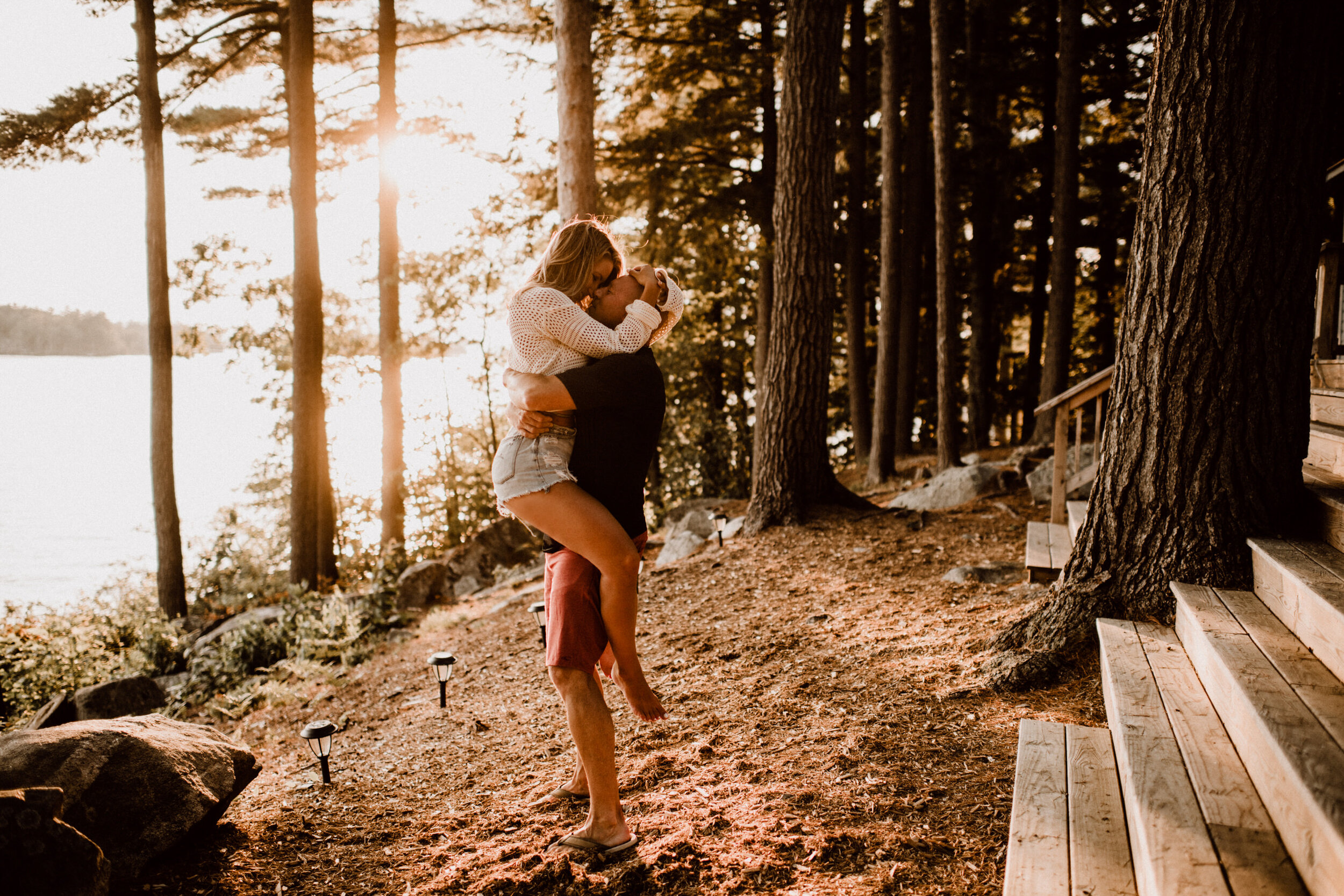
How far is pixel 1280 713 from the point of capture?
2.09m

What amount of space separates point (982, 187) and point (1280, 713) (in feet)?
47.0

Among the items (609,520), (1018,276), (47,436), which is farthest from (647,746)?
(47,436)

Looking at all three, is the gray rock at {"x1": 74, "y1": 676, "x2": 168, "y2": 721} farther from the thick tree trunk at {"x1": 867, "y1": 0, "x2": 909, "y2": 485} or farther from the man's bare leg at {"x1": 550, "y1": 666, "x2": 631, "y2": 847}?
the thick tree trunk at {"x1": 867, "y1": 0, "x2": 909, "y2": 485}

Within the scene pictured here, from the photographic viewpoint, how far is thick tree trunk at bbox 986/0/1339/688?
3.14 metres

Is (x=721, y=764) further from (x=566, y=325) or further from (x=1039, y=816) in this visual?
(x=566, y=325)

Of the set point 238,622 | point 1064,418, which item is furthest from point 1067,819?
point 238,622

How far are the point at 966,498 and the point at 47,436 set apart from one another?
39664mm

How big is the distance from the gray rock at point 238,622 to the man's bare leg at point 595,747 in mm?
8142

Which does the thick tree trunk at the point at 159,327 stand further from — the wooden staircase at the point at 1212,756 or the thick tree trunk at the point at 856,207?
the wooden staircase at the point at 1212,756

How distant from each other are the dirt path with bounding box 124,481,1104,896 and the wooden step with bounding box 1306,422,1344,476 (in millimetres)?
1541

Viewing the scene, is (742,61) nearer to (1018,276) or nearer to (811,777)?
(1018,276)

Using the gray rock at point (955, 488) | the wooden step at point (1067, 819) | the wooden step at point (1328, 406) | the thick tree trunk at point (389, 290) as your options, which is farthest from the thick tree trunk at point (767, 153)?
the wooden step at point (1067, 819)

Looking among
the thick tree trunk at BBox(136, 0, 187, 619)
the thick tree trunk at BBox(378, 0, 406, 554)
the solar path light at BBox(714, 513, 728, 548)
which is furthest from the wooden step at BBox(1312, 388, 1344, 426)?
the thick tree trunk at BBox(136, 0, 187, 619)

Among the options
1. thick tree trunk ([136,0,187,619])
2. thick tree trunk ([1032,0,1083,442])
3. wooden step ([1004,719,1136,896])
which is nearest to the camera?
wooden step ([1004,719,1136,896])
